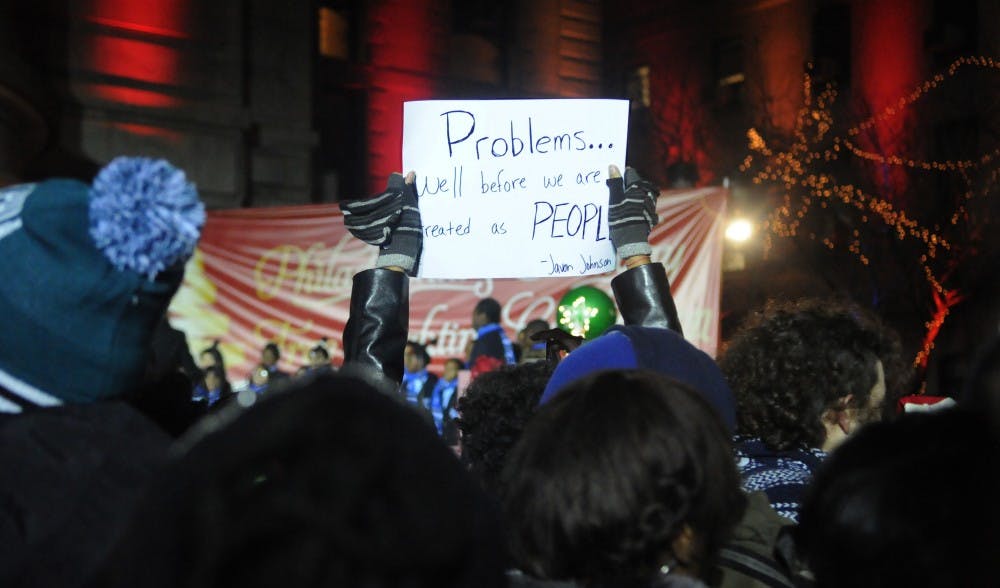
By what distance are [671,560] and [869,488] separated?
35cm

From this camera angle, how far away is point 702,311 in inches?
367

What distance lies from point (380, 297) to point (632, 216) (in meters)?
0.88

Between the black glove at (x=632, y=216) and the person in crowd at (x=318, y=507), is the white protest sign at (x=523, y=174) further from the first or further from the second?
the person in crowd at (x=318, y=507)

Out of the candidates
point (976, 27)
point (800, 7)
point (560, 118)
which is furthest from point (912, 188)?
point (560, 118)

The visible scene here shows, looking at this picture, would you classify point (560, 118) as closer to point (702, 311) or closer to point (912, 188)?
point (702, 311)

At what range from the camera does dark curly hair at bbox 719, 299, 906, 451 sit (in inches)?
106

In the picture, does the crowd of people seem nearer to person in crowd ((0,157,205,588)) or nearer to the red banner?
person in crowd ((0,157,205,588))

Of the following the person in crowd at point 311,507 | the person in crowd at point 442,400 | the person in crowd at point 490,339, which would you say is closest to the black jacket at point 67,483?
the person in crowd at point 311,507

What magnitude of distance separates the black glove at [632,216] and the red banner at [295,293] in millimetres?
7217

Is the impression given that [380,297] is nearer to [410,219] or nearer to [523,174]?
[410,219]

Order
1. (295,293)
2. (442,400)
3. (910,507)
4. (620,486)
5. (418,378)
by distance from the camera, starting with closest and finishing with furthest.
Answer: (910,507) → (620,486) → (442,400) → (418,378) → (295,293)

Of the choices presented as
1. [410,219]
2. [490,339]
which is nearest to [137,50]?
[490,339]

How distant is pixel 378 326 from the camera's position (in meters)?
2.86

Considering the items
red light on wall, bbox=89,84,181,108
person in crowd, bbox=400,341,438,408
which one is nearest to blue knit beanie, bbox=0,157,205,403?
person in crowd, bbox=400,341,438,408
